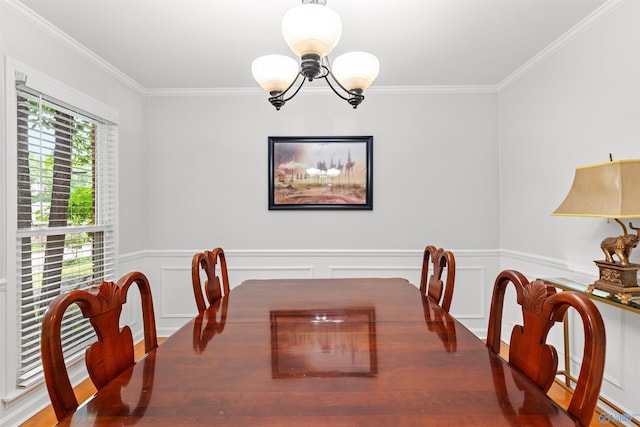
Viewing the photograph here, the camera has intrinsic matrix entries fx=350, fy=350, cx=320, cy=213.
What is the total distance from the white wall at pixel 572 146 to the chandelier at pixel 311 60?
1.64 meters

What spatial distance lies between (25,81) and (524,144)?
3.86m

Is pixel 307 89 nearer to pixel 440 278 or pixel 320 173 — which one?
pixel 320 173

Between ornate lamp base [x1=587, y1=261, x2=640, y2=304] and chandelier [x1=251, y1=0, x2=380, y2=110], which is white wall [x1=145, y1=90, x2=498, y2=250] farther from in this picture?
chandelier [x1=251, y1=0, x2=380, y2=110]

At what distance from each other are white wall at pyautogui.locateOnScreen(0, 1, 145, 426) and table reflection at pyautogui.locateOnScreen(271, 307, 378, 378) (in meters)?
1.76

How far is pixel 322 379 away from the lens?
3.15ft

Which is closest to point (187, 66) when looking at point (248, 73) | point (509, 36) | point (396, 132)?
point (248, 73)

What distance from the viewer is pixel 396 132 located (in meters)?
3.63

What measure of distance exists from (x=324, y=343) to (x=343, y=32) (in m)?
2.17

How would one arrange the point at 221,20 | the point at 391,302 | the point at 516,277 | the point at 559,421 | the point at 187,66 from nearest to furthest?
the point at 559,421 → the point at 516,277 → the point at 391,302 → the point at 221,20 → the point at 187,66

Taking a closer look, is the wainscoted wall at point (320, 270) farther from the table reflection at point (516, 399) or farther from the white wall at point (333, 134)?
the table reflection at point (516, 399)

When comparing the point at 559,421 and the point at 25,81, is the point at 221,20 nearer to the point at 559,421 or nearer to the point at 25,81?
the point at 25,81

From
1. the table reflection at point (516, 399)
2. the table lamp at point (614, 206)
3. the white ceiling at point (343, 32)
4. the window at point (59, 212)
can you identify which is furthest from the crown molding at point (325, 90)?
the table reflection at point (516, 399)

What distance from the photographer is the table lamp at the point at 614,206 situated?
174 cm

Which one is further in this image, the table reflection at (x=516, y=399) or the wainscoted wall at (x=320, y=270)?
the wainscoted wall at (x=320, y=270)
